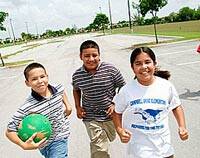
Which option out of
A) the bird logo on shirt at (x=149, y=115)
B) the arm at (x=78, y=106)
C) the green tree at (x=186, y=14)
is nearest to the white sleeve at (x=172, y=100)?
the bird logo on shirt at (x=149, y=115)

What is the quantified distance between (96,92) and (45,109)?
2.48ft

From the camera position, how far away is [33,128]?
2.92m

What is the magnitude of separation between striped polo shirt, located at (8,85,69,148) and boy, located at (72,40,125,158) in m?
0.44

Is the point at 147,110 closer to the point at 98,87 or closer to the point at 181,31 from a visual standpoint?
the point at 98,87

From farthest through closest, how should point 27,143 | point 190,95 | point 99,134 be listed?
point 190,95, point 99,134, point 27,143

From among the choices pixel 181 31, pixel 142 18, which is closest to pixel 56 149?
pixel 181 31

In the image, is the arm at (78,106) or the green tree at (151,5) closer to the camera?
the arm at (78,106)

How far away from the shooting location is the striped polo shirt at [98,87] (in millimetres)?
3750

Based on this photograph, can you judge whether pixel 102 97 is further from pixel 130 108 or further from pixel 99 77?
pixel 130 108

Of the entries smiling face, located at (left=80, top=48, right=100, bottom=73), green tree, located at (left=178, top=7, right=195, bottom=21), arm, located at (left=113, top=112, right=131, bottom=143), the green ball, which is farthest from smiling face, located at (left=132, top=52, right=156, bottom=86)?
green tree, located at (left=178, top=7, right=195, bottom=21)

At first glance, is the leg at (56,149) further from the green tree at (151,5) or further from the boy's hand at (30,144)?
the green tree at (151,5)

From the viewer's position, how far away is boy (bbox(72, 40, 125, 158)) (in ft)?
12.1

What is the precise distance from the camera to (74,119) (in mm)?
7137

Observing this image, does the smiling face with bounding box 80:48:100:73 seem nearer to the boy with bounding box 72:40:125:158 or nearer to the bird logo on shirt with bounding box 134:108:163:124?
the boy with bounding box 72:40:125:158
